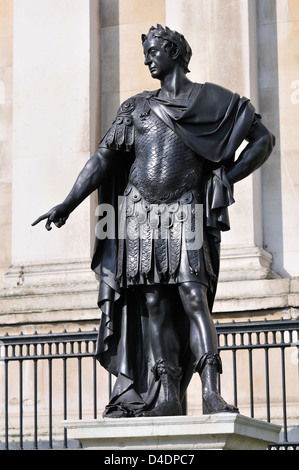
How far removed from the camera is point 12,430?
1531 centimetres

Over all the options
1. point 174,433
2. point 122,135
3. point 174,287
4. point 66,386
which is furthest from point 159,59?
point 66,386

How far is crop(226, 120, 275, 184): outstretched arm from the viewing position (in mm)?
9625

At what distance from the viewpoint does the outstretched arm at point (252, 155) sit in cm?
962

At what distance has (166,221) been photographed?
9.52m

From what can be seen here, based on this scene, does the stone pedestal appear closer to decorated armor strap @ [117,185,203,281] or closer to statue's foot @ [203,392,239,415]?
statue's foot @ [203,392,239,415]

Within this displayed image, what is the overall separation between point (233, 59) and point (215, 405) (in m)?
7.66

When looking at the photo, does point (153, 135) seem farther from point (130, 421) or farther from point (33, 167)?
point (33, 167)

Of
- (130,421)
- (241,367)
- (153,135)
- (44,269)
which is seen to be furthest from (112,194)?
(44,269)

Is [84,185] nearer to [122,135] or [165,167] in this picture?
[122,135]

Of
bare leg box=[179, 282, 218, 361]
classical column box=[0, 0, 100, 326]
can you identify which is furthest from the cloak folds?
classical column box=[0, 0, 100, 326]

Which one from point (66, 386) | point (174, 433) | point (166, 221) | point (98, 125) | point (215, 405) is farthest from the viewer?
point (98, 125)

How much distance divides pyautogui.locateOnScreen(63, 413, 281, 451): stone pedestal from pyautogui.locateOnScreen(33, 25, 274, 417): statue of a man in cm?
31

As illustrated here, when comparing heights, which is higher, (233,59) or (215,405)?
(233,59)

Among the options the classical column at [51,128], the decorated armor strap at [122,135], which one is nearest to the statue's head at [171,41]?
the decorated armor strap at [122,135]
